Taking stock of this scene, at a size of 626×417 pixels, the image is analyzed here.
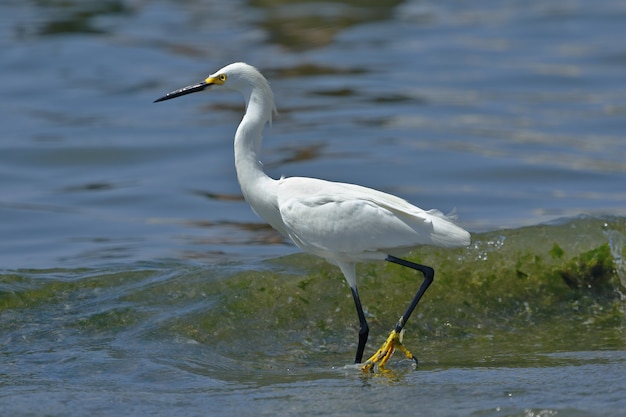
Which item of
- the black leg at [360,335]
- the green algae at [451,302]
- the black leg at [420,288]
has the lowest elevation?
the green algae at [451,302]

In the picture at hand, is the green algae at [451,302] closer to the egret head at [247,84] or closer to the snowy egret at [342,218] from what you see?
the snowy egret at [342,218]

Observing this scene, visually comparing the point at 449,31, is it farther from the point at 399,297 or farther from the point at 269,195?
the point at 269,195

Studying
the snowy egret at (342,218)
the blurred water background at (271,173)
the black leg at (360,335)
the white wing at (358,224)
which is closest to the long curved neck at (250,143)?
the snowy egret at (342,218)

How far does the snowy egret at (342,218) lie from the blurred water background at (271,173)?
69 cm

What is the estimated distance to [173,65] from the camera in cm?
1997

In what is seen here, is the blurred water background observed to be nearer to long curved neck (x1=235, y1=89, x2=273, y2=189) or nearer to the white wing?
the white wing

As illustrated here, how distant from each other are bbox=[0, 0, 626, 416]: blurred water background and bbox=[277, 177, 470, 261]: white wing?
29.3 inches

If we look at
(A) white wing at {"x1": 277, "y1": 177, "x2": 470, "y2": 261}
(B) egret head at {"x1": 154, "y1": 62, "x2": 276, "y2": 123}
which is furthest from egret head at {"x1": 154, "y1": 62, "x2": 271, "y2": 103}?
(A) white wing at {"x1": 277, "y1": 177, "x2": 470, "y2": 261}

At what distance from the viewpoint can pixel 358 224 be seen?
6754mm

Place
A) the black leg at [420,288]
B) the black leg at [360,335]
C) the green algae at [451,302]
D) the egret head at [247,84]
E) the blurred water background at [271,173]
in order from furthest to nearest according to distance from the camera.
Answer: the green algae at [451,302] < the egret head at [247,84] < the black leg at [360,335] < the black leg at [420,288] < the blurred water background at [271,173]

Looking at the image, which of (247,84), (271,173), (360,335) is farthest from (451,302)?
(271,173)

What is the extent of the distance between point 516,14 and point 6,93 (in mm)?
11461

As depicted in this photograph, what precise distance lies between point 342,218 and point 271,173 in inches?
258

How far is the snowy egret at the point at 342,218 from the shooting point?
22.1 ft
